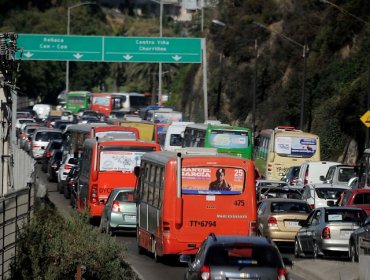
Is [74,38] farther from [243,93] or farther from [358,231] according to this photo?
[358,231]

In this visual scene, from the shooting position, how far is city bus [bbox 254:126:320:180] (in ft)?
173

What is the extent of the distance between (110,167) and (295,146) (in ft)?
63.0

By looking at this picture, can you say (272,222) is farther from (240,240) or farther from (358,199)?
(240,240)

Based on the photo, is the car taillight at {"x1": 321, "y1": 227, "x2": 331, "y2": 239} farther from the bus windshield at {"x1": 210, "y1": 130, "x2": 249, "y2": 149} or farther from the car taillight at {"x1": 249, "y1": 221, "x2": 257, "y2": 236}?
the bus windshield at {"x1": 210, "y1": 130, "x2": 249, "y2": 149}

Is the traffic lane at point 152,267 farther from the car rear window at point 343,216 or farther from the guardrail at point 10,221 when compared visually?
the guardrail at point 10,221

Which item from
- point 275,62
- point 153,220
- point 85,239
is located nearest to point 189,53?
point 275,62

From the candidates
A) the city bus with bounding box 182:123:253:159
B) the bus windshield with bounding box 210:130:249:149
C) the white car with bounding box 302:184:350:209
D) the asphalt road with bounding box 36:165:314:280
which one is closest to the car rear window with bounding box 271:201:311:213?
the asphalt road with bounding box 36:165:314:280

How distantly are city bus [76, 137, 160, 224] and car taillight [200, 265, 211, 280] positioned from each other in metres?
19.0

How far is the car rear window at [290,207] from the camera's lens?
3025 cm

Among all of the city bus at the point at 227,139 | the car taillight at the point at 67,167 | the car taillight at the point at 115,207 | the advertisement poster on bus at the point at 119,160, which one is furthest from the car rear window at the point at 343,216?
the city bus at the point at 227,139

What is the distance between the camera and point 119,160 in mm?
34969

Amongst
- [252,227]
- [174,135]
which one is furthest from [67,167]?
[252,227]

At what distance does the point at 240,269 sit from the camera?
15.8 meters

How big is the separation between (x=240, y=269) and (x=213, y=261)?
1.35 feet
